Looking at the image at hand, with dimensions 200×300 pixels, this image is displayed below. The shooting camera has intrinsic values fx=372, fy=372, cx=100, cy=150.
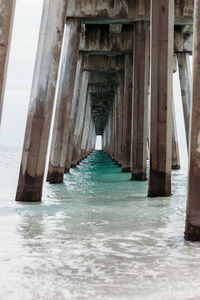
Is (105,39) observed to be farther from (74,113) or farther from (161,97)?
(161,97)

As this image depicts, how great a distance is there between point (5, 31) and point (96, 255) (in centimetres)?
260

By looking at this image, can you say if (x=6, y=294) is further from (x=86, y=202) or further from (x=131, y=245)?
(x=86, y=202)

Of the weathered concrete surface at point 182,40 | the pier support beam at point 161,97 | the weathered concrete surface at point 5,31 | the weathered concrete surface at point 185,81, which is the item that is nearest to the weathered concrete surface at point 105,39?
the weathered concrete surface at point 182,40

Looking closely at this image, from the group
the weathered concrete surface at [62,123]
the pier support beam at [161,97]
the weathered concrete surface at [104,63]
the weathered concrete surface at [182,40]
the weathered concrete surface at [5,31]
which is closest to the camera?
the weathered concrete surface at [5,31]

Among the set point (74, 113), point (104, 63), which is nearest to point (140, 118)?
point (74, 113)

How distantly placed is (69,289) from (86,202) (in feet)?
14.9

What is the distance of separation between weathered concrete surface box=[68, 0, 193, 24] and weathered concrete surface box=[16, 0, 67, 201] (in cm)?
581

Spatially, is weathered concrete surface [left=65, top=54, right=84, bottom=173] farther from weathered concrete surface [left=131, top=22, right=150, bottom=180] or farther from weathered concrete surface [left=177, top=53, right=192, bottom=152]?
weathered concrete surface [left=177, top=53, right=192, bottom=152]

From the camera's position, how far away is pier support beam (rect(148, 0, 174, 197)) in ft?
24.2

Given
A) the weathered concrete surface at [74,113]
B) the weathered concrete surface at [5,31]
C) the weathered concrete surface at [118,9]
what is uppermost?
the weathered concrete surface at [118,9]

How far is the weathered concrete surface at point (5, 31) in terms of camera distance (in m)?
4.11

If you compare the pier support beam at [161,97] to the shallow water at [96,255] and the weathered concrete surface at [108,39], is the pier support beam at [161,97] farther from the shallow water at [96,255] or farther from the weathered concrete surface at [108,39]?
the weathered concrete surface at [108,39]

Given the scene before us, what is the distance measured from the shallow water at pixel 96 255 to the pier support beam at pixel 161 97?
1.46 metres

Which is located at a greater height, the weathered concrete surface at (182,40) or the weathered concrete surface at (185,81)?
the weathered concrete surface at (182,40)
